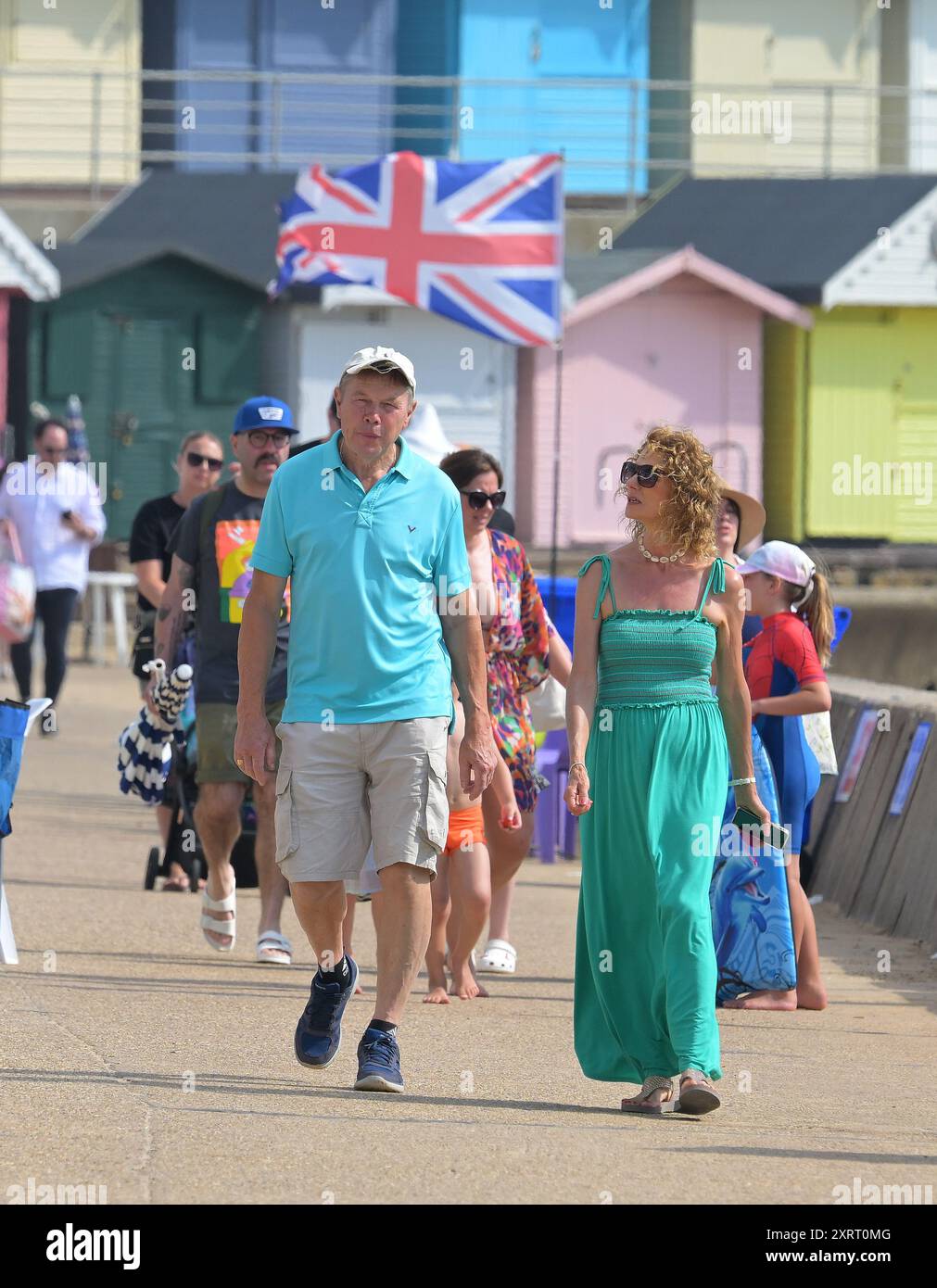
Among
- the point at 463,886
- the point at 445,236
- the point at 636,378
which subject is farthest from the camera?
the point at 636,378

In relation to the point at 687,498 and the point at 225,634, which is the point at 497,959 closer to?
the point at 225,634

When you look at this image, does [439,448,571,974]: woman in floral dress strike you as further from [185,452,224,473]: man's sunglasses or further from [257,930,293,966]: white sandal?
[185,452,224,473]: man's sunglasses

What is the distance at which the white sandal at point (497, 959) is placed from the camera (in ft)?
31.3

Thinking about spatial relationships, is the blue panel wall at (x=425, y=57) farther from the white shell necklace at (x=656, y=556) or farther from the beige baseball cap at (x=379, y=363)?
the beige baseball cap at (x=379, y=363)

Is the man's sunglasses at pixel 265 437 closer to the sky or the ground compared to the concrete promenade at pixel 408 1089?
closer to the sky

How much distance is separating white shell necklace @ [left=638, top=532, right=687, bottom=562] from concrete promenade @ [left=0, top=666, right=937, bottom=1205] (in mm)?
1456

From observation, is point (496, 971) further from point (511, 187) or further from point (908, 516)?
point (908, 516)

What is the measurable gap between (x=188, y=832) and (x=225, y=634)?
217 centimetres

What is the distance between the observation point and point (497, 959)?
9539 millimetres

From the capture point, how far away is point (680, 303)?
104 feet

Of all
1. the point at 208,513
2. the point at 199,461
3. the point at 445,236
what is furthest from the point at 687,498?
the point at 445,236

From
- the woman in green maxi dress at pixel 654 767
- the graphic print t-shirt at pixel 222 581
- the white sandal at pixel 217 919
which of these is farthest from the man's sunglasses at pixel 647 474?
the white sandal at pixel 217 919

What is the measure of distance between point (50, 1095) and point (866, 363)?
26346 millimetres

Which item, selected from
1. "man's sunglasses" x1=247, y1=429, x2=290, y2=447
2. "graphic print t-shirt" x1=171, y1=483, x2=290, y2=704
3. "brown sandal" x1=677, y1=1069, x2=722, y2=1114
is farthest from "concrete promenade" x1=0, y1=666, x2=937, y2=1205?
"man's sunglasses" x1=247, y1=429, x2=290, y2=447
